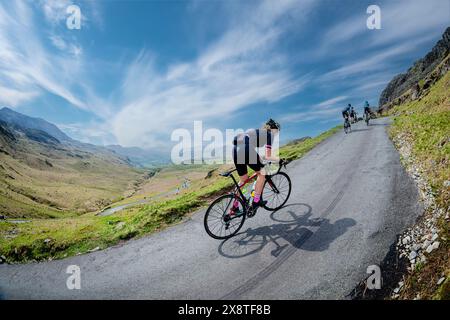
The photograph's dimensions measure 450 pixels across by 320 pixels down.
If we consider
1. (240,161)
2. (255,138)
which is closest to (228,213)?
(240,161)

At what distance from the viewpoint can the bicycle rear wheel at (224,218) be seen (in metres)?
8.91

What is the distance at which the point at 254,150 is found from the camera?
31.2ft

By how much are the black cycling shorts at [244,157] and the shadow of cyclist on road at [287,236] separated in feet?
7.52

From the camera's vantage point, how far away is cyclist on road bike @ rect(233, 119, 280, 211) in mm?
9312

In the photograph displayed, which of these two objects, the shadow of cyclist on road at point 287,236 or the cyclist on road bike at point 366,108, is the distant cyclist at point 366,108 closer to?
the cyclist on road bike at point 366,108

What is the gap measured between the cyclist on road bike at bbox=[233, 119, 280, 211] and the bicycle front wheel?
3.43 ft

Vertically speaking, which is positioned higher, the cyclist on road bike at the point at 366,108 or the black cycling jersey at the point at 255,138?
the cyclist on road bike at the point at 366,108

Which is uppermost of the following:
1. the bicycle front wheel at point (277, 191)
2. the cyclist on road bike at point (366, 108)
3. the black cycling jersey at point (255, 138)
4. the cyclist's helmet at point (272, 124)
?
the cyclist on road bike at point (366, 108)

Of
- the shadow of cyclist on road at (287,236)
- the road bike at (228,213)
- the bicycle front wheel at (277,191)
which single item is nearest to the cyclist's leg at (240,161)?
the road bike at (228,213)

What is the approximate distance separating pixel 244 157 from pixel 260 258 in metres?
3.66

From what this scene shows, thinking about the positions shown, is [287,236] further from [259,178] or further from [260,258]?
[259,178]
